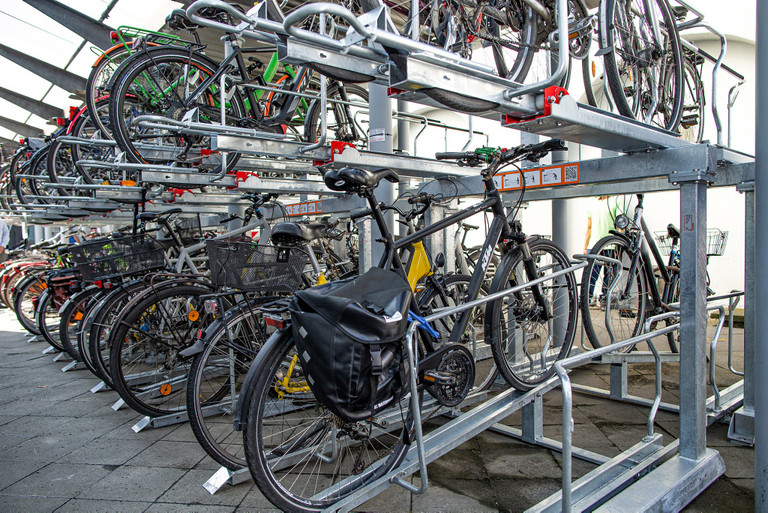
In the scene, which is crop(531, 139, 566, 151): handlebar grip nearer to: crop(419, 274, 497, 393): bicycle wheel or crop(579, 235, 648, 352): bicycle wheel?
crop(419, 274, 497, 393): bicycle wheel

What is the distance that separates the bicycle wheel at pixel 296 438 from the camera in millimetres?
1841

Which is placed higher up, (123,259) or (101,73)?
(101,73)

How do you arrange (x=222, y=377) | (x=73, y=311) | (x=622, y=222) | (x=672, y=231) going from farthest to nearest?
(x=73, y=311) < (x=672, y=231) < (x=622, y=222) < (x=222, y=377)

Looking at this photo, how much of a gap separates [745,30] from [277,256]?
8.22 meters

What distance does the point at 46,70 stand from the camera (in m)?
12.5

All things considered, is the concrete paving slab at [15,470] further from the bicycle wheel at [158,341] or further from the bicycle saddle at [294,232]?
the bicycle saddle at [294,232]

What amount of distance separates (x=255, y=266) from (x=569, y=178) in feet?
5.69

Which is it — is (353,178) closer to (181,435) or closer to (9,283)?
(181,435)

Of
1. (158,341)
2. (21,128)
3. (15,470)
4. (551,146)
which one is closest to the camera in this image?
(551,146)

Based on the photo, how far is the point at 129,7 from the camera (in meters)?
8.69

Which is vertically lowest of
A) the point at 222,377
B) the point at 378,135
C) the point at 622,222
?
the point at 222,377

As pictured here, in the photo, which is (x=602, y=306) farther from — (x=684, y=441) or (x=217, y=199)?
(x=217, y=199)

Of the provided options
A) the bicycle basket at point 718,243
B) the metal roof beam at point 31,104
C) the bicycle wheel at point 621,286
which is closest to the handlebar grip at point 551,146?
the bicycle wheel at point 621,286

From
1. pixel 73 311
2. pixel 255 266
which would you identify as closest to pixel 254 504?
pixel 255 266
